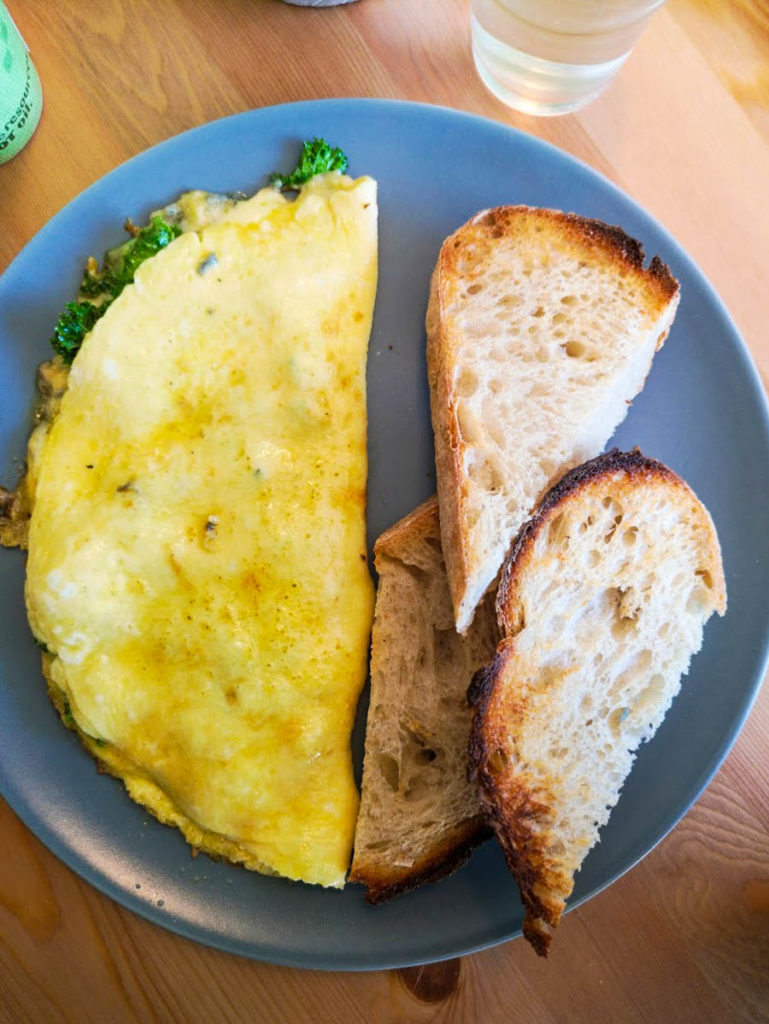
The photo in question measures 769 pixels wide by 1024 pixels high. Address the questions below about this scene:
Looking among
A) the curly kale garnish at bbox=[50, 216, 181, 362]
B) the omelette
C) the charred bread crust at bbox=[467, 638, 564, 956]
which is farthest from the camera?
the curly kale garnish at bbox=[50, 216, 181, 362]

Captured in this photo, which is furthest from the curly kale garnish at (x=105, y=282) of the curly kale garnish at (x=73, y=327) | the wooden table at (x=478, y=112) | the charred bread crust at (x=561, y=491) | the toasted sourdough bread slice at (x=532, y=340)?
the charred bread crust at (x=561, y=491)

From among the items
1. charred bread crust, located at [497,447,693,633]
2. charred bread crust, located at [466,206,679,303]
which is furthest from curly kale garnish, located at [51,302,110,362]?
charred bread crust, located at [497,447,693,633]

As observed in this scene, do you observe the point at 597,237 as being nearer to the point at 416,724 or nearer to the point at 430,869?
the point at 416,724

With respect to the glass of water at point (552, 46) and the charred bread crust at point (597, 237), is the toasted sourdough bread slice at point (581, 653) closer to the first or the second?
the charred bread crust at point (597, 237)

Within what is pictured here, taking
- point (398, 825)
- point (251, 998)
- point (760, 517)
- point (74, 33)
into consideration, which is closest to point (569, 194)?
point (760, 517)

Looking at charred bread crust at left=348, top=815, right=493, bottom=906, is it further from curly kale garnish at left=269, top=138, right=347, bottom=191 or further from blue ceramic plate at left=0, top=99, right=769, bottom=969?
curly kale garnish at left=269, top=138, right=347, bottom=191

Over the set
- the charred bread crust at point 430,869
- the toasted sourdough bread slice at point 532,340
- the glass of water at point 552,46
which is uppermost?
the glass of water at point 552,46

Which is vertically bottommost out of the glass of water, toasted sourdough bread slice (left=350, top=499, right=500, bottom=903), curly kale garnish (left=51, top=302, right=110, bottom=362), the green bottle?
toasted sourdough bread slice (left=350, top=499, right=500, bottom=903)
